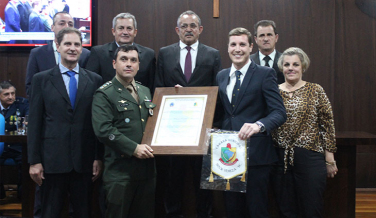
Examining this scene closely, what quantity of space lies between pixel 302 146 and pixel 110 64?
167 cm

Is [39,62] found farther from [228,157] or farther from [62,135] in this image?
[228,157]

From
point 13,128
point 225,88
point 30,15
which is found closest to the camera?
point 225,88

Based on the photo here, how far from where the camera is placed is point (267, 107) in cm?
243

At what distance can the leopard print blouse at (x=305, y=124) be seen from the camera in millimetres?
2623

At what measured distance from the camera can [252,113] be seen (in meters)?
2.39

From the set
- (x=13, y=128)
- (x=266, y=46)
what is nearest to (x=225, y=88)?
(x=266, y=46)

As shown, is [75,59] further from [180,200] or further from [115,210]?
[180,200]

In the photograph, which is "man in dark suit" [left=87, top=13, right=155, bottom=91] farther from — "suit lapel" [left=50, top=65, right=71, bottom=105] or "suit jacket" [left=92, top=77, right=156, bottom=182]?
"suit jacket" [left=92, top=77, right=156, bottom=182]

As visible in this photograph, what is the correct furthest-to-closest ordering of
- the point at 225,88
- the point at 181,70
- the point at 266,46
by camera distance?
the point at 266,46 < the point at 181,70 < the point at 225,88

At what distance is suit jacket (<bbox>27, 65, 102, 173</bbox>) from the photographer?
2.46m

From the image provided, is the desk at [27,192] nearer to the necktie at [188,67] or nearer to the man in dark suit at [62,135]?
the man in dark suit at [62,135]

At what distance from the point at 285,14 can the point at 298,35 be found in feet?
1.06

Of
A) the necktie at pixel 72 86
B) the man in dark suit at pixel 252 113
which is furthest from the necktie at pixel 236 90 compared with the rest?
the necktie at pixel 72 86

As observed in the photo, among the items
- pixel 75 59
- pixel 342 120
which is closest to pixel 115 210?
pixel 75 59
